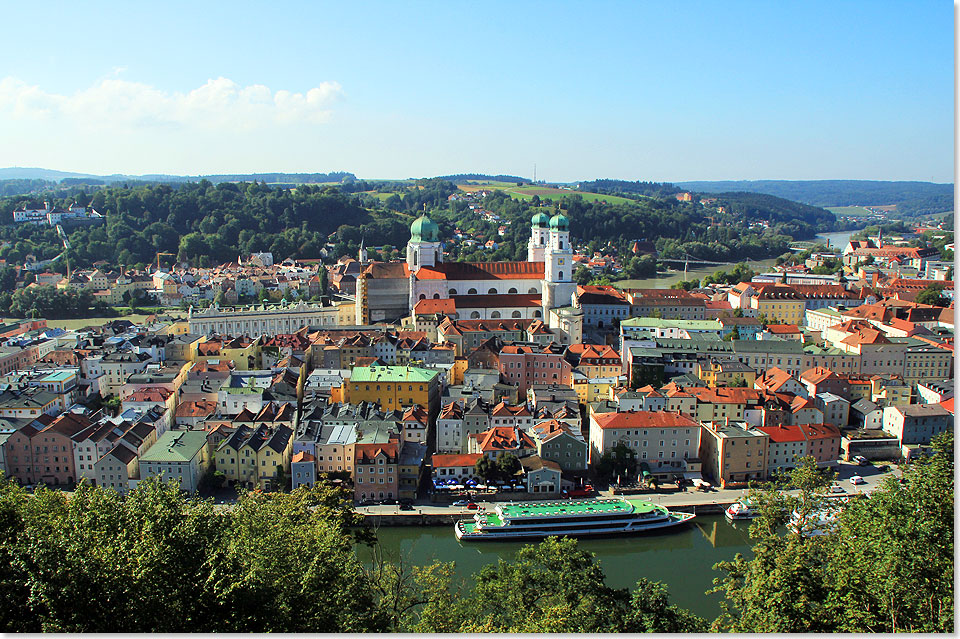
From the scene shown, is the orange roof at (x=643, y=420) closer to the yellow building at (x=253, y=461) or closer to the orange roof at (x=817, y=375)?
Answer: the orange roof at (x=817, y=375)

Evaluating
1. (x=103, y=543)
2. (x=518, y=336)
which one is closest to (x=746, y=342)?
(x=518, y=336)

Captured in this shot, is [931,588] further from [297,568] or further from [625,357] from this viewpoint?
[625,357]

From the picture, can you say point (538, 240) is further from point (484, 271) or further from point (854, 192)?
point (854, 192)

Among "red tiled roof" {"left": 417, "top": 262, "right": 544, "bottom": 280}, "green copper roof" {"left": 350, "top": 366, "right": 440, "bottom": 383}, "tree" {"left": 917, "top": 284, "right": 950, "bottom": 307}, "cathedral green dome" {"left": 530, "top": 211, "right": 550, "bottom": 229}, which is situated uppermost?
"cathedral green dome" {"left": 530, "top": 211, "right": 550, "bottom": 229}

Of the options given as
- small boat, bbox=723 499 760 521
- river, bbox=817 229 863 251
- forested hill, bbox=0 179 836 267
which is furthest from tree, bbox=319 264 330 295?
river, bbox=817 229 863 251

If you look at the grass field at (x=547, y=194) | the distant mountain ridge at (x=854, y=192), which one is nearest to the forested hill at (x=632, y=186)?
the distant mountain ridge at (x=854, y=192)

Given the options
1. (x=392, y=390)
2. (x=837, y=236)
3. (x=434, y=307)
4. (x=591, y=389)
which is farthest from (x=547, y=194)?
(x=392, y=390)

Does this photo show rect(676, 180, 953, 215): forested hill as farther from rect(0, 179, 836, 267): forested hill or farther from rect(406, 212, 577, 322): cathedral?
rect(406, 212, 577, 322): cathedral
